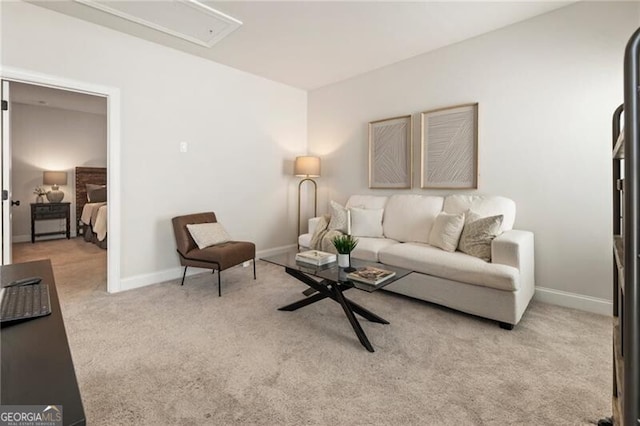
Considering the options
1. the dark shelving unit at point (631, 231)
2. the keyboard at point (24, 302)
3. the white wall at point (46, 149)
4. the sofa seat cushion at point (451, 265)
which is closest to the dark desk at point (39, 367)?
the keyboard at point (24, 302)

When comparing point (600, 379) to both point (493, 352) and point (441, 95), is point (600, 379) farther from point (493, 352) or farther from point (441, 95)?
point (441, 95)

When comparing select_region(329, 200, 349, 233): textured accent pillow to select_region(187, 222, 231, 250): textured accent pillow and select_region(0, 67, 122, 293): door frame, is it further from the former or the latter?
select_region(0, 67, 122, 293): door frame

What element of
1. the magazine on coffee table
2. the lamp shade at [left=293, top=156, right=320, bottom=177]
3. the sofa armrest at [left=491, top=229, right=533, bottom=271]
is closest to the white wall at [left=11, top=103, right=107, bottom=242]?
the lamp shade at [left=293, top=156, right=320, bottom=177]

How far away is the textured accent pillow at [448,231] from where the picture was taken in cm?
288

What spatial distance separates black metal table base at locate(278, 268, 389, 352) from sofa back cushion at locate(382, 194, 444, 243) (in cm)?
121

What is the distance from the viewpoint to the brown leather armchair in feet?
10.1

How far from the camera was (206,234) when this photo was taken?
339 cm

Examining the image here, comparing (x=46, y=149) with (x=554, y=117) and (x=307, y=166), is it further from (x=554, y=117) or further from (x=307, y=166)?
(x=554, y=117)

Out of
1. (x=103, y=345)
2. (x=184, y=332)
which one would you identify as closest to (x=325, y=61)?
(x=184, y=332)

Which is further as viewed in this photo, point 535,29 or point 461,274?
point 535,29

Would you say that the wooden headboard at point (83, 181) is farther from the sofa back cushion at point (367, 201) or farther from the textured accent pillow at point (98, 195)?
the sofa back cushion at point (367, 201)

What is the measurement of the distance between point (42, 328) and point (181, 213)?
9.76 ft

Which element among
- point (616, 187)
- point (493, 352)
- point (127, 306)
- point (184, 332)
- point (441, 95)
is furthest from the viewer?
point (441, 95)

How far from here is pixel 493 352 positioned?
6.68ft
